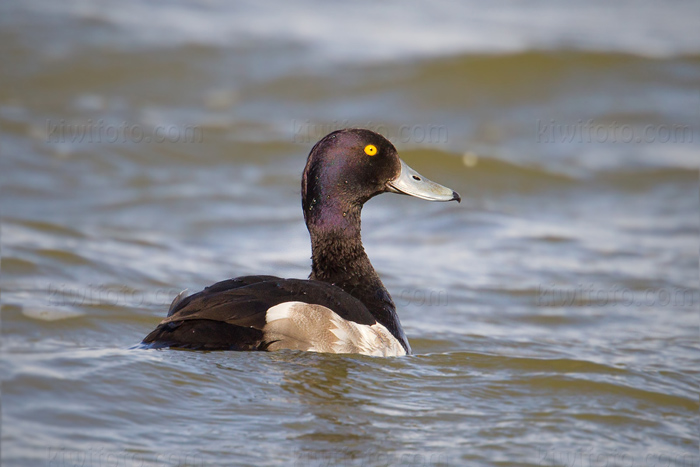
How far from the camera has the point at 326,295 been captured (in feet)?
18.3
